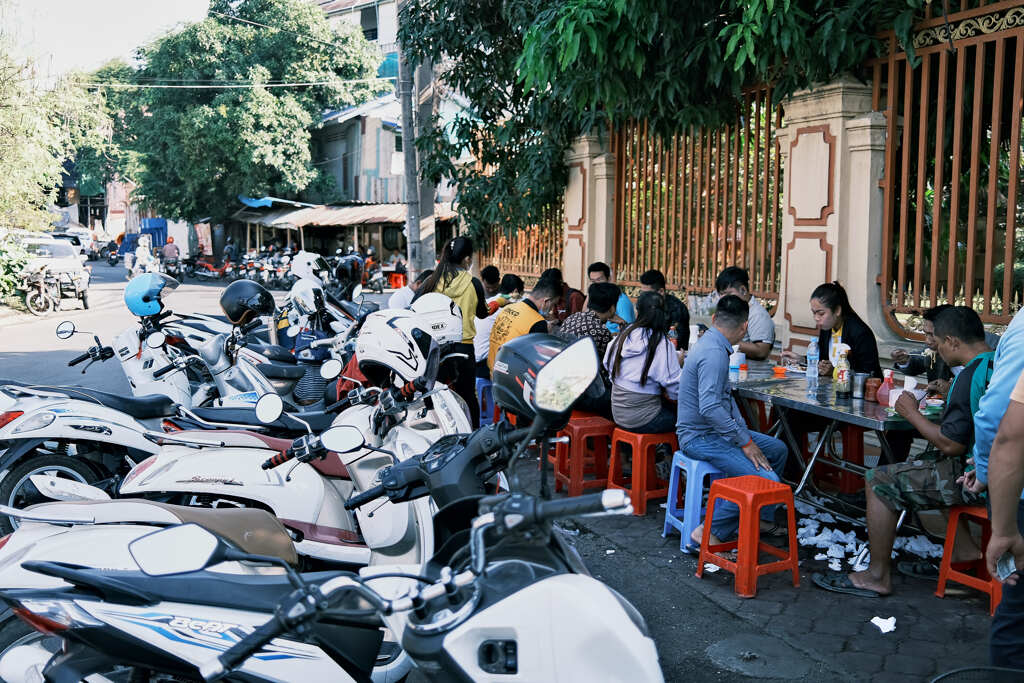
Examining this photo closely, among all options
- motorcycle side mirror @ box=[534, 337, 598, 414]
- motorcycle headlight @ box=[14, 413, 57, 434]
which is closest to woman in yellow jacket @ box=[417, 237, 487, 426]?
motorcycle headlight @ box=[14, 413, 57, 434]

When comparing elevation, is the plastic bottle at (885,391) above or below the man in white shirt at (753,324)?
below

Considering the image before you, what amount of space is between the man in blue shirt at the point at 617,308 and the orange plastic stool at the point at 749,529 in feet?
8.49

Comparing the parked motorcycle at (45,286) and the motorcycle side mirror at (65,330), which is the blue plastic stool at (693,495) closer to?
the motorcycle side mirror at (65,330)

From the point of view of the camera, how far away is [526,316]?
6.83 m

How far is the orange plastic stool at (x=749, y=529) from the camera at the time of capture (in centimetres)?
430

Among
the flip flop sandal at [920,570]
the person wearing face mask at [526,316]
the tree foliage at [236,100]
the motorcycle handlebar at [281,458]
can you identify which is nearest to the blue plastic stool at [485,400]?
the person wearing face mask at [526,316]

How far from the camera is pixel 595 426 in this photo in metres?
6.14

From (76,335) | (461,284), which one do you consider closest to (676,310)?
(461,284)

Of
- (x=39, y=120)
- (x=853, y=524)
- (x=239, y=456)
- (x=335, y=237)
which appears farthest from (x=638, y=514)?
(x=335, y=237)

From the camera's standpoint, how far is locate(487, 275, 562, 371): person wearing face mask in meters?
6.82

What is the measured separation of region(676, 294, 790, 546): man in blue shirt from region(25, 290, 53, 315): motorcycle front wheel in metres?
17.7

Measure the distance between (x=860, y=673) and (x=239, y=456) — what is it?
2.66 meters

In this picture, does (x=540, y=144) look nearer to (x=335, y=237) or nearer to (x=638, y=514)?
(x=638, y=514)

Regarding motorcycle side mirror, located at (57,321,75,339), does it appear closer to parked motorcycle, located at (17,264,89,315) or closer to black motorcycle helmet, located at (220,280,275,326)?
black motorcycle helmet, located at (220,280,275,326)
